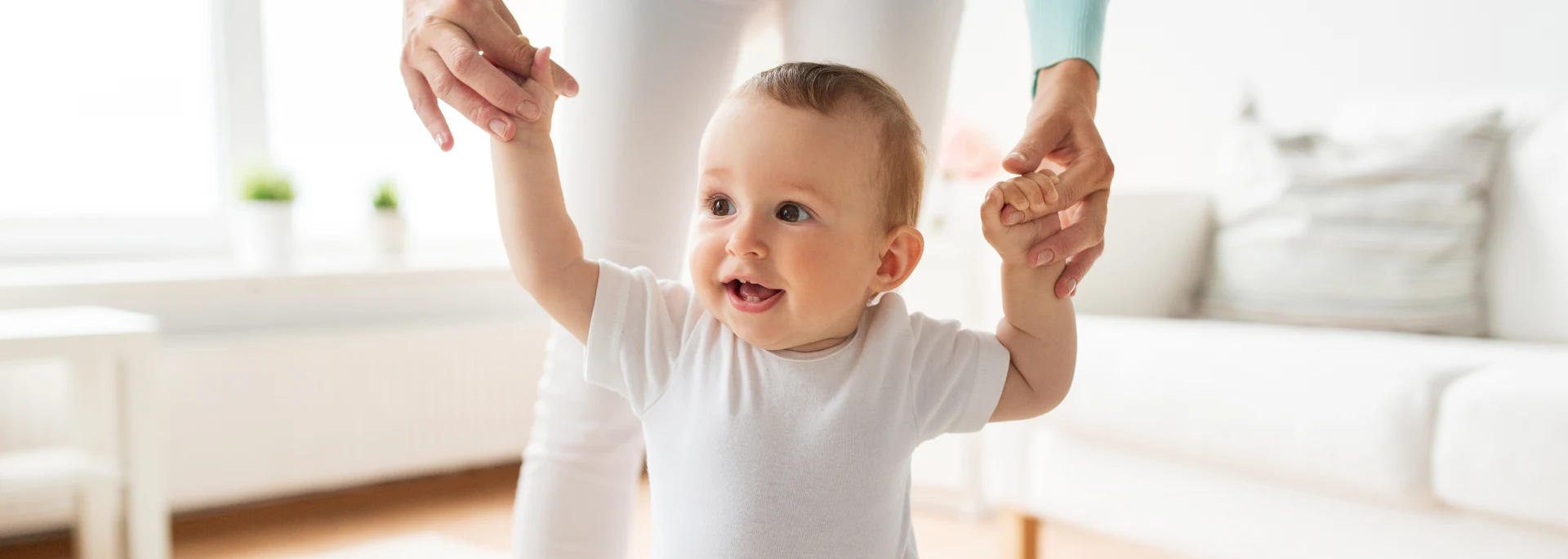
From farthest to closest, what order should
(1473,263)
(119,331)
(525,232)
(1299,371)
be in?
(1473,263)
(119,331)
(1299,371)
(525,232)

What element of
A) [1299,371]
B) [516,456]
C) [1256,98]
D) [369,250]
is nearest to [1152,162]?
[1256,98]

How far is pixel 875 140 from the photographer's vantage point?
2.79 feet

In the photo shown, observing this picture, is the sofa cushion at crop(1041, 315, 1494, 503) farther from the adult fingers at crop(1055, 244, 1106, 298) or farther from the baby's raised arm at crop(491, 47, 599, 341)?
the baby's raised arm at crop(491, 47, 599, 341)

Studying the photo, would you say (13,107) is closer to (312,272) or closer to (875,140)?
(312,272)

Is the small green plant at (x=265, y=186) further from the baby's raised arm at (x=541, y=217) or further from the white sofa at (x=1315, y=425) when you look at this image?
the baby's raised arm at (x=541, y=217)

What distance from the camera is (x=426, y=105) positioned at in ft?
2.64

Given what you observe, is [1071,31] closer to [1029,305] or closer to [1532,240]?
[1029,305]

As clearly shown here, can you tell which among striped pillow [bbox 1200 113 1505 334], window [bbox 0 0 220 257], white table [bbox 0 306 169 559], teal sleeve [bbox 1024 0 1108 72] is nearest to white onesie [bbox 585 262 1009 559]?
teal sleeve [bbox 1024 0 1108 72]

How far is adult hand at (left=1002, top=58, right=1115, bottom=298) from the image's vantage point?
2.71ft

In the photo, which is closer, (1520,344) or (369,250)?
(1520,344)

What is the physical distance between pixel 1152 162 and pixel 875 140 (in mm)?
2345

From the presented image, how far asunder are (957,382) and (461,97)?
16.4 inches

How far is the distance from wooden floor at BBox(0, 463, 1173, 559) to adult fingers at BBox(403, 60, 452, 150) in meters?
1.63

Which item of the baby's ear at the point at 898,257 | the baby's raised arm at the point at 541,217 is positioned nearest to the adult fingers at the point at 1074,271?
the baby's ear at the point at 898,257
